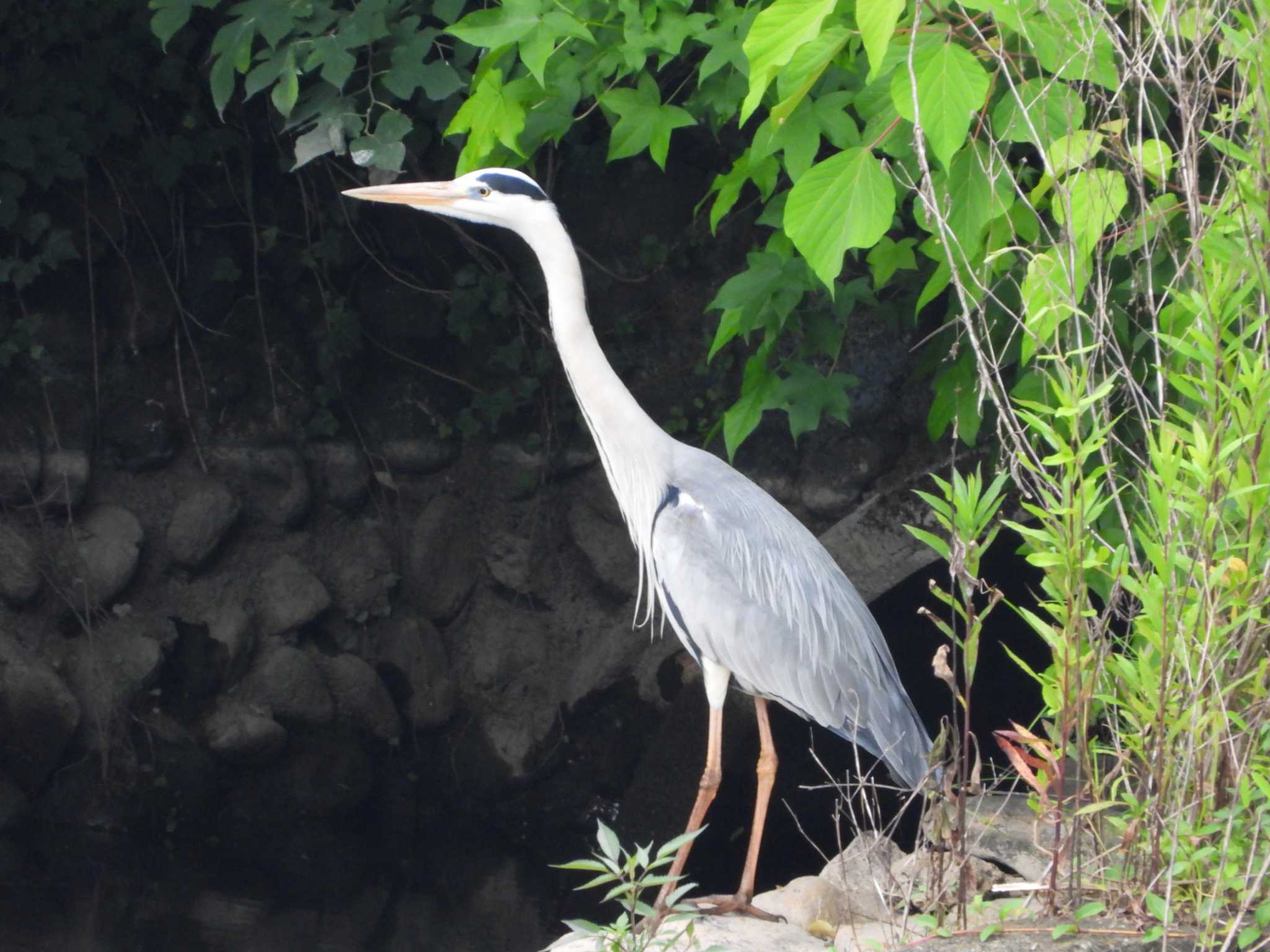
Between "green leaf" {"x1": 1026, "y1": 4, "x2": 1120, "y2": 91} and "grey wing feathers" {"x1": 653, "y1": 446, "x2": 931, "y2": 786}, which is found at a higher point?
"green leaf" {"x1": 1026, "y1": 4, "x2": 1120, "y2": 91}

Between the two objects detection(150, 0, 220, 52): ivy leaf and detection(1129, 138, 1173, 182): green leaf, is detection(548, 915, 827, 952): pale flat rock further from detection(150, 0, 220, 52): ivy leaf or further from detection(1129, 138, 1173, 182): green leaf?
detection(150, 0, 220, 52): ivy leaf

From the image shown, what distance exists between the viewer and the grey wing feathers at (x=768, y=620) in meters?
3.34

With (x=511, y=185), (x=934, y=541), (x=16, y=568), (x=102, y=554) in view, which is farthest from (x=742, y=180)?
(x=16, y=568)

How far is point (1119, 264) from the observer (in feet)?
10.2

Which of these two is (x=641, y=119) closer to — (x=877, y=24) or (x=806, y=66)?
(x=806, y=66)

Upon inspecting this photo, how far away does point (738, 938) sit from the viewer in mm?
2598

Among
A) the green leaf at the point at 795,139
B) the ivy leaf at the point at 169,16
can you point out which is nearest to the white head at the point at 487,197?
the ivy leaf at the point at 169,16

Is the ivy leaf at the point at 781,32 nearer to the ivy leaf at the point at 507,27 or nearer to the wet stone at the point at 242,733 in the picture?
the ivy leaf at the point at 507,27

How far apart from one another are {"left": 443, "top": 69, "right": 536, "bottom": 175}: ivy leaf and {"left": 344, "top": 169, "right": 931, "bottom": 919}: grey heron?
0.60 ft

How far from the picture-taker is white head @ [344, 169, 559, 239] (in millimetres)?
3334

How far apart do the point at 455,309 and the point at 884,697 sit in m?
2.74

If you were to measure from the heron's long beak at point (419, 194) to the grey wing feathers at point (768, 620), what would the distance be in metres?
0.91

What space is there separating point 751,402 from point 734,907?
1194mm

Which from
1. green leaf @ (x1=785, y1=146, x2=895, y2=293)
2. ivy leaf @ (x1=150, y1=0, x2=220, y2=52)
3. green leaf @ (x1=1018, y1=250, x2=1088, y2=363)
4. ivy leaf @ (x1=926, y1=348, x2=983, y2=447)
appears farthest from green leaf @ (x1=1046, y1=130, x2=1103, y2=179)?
ivy leaf @ (x1=150, y1=0, x2=220, y2=52)
